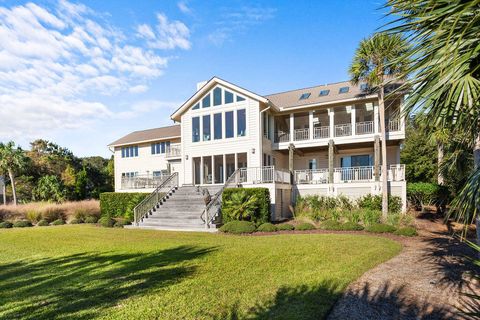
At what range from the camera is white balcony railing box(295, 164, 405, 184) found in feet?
59.3

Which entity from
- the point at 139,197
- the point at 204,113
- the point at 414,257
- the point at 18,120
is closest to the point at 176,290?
the point at 414,257

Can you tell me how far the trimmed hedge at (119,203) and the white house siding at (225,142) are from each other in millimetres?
3795

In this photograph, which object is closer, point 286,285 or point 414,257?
point 286,285

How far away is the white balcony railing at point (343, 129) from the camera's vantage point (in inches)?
807

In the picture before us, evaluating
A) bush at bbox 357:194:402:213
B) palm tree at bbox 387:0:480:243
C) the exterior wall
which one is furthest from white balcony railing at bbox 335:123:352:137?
palm tree at bbox 387:0:480:243

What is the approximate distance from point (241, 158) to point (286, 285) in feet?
54.0

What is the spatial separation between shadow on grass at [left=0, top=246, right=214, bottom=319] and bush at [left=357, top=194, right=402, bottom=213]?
11695 millimetres

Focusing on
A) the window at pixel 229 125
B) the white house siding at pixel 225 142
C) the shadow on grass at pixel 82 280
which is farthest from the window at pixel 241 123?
the shadow on grass at pixel 82 280

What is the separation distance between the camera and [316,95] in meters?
23.1

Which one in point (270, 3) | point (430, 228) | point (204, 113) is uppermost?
point (270, 3)

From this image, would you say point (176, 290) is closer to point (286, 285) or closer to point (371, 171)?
point (286, 285)

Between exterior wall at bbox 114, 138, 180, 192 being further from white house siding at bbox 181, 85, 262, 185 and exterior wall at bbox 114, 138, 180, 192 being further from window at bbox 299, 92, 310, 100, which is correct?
window at bbox 299, 92, 310, 100

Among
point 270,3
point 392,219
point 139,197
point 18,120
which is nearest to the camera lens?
point 270,3

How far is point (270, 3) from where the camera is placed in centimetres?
1136
